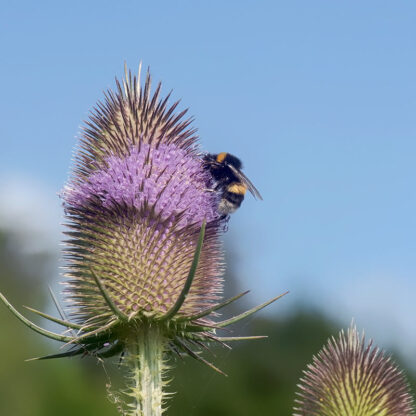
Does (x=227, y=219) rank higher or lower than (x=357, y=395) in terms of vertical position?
higher

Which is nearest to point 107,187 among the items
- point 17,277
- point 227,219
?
point 227,219

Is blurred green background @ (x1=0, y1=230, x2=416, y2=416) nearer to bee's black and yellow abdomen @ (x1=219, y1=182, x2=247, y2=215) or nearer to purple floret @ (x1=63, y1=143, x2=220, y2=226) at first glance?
bee's black and yellow abdomen @ (x1=219, y1=182, x2=247, y2=215)

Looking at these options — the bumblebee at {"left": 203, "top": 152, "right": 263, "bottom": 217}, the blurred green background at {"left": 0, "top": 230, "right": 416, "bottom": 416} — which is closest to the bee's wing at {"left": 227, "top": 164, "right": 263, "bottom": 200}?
the bumblebee at {"left": 203, "top": 152, "right": 263, "bottom": 217}

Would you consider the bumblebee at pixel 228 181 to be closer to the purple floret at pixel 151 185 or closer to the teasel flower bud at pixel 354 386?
the purple floret at pixel 151 185

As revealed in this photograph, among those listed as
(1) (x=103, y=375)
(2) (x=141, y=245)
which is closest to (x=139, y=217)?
(2) (x=141, y=245)

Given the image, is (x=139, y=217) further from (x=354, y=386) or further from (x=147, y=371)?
(x=354, y=386)

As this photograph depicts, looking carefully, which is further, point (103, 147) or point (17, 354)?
point (17, 354)

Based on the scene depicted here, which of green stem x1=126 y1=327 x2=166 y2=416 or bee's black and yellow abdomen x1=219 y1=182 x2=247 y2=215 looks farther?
bee's black and yellow abdomen x1=219 y1=182 x2=247 y2=215

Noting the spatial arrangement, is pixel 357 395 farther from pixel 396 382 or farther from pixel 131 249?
pixel 131 249
